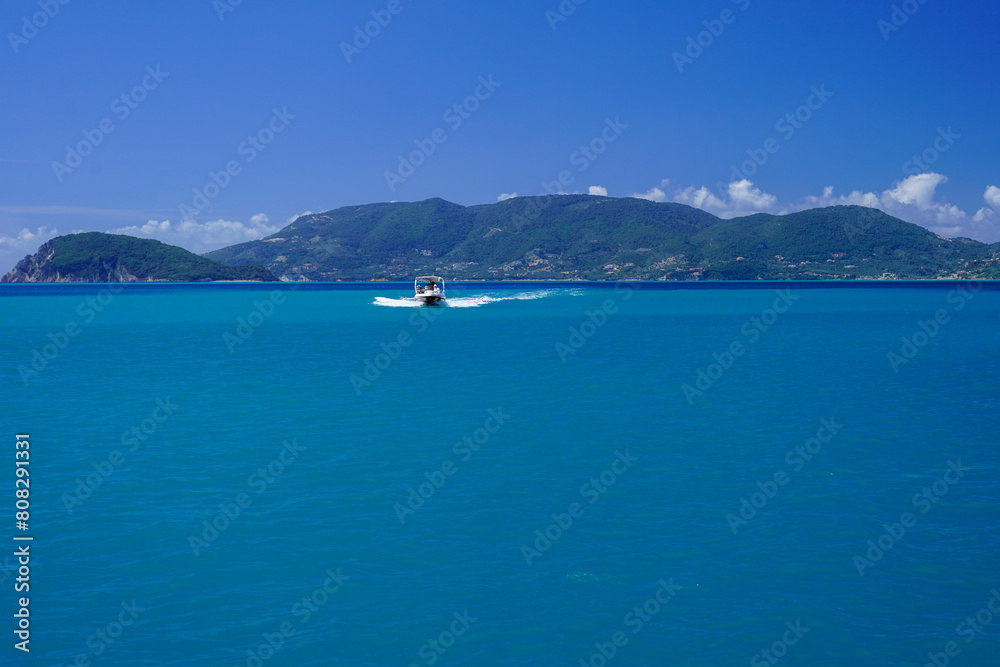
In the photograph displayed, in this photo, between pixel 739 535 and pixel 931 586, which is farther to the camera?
pixel 739 535

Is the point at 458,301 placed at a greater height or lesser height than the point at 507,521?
greater

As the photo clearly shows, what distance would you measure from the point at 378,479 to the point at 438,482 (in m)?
1.58

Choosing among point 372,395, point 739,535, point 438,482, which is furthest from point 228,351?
point 739,535

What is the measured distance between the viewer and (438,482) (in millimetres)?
17984

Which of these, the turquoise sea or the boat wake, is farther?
the boat wake

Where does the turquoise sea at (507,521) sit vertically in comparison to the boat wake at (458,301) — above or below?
below

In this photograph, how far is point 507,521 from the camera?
15148 mm

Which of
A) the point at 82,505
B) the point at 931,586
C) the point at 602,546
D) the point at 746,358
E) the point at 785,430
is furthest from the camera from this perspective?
the point at 746,358

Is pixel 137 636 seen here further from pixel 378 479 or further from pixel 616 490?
pixel 616 490

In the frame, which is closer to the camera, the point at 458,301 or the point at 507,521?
the point at 507,521

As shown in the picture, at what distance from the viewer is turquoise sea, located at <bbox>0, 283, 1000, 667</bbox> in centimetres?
1068

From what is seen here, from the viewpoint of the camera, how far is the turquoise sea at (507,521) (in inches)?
420

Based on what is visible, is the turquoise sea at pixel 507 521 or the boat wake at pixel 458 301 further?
the boat wake at pixel 458 301

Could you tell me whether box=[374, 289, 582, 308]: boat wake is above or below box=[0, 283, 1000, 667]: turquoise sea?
above
